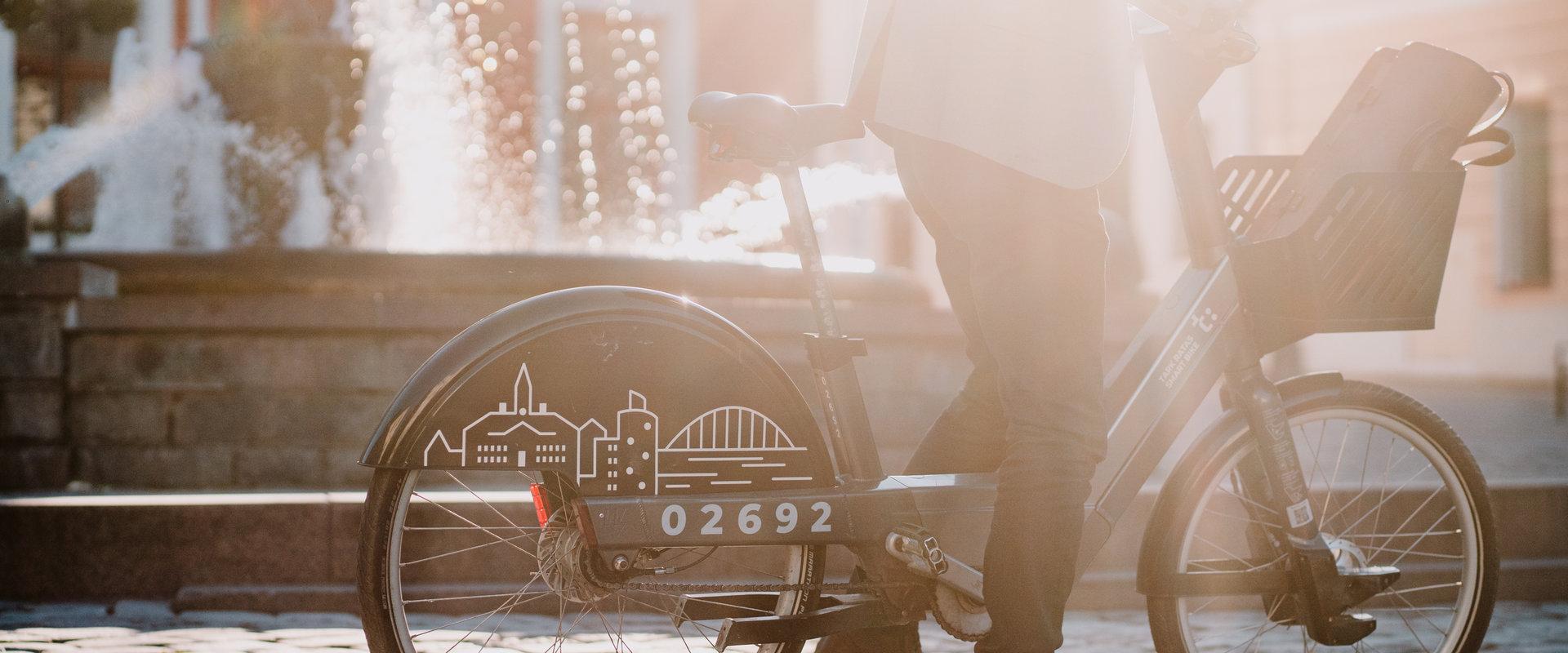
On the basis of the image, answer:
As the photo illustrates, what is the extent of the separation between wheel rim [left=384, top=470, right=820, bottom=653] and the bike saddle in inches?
27.3

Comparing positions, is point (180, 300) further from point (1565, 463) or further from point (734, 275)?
point (1565, 463)

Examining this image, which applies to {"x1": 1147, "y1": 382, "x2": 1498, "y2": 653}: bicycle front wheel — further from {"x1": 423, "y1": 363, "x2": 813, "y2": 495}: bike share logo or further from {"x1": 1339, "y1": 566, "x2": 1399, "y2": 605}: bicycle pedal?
{"x1": 423, "y1": 363, "x2": 813, "y2": 495}: bike share logo

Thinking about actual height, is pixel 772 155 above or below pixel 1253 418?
above

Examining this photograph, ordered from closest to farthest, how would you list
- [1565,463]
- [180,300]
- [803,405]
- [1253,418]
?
[803,405] < [1253,418] < [180,300] < [1565,463]

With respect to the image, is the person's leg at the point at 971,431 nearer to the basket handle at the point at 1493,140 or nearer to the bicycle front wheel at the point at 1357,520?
the bicycle front wheel at the point at 1357,520

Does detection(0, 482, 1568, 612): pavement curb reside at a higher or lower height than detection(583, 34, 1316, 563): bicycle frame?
lower

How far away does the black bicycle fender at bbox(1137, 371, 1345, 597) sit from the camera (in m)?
2.85

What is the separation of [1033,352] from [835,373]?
0.37 m

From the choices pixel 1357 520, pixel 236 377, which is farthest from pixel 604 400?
pixel 236 377

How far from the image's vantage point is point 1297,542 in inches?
112

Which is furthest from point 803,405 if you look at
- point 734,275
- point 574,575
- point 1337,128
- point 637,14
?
point 637,14

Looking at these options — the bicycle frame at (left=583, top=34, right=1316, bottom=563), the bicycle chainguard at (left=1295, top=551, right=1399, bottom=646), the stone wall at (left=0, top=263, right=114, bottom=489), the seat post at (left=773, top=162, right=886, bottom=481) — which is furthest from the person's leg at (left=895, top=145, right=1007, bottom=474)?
the stone wall at (left=0, top=263, right=114, bottom=489)

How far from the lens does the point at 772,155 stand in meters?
2.52

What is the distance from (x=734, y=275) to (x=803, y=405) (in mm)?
A: 3345
